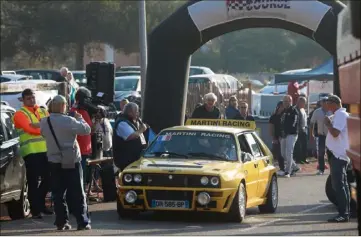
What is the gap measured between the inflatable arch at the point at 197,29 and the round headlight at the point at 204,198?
233 inches

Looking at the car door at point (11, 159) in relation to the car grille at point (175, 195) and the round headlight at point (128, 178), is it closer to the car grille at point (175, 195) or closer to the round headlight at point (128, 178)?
the round headlight at point (128, 178)

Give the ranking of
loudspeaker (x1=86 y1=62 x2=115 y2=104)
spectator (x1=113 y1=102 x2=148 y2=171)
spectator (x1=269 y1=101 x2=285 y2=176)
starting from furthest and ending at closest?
spectator (x1=269 y1=101 x2=285 y2=176), loudspeaker (x1=86 y1=62 x2=115 y2=104), spectator (x1=113 y1=102 x2=148 y2=171)

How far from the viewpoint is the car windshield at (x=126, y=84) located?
36.9 meters

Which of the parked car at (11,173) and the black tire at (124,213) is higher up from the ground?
the parked car at (11,173)

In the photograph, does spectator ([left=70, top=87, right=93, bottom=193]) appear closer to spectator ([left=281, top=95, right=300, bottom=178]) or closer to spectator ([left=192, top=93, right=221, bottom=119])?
spectator ([left=192, top=93, right=221, bottom=119])

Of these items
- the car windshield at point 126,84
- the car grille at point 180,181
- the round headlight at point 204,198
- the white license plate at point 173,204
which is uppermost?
the car windshield at point 126,84

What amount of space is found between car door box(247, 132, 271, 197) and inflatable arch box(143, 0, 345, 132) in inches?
136

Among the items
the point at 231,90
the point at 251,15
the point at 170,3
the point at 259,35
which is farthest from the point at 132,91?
the point at 259,35

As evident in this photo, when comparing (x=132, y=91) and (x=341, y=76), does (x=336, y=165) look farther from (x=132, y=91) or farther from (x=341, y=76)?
(x=132, y=91)

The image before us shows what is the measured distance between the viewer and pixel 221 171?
14.5 meters

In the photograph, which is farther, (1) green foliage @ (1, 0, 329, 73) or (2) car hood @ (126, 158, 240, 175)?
(1) green foliage @ (1, 0, 329, 73)

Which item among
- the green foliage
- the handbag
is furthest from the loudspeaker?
the green foliage

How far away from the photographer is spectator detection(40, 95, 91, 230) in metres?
13.7

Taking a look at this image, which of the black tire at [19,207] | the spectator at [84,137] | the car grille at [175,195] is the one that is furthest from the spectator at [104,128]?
the car grille at [175,195]
